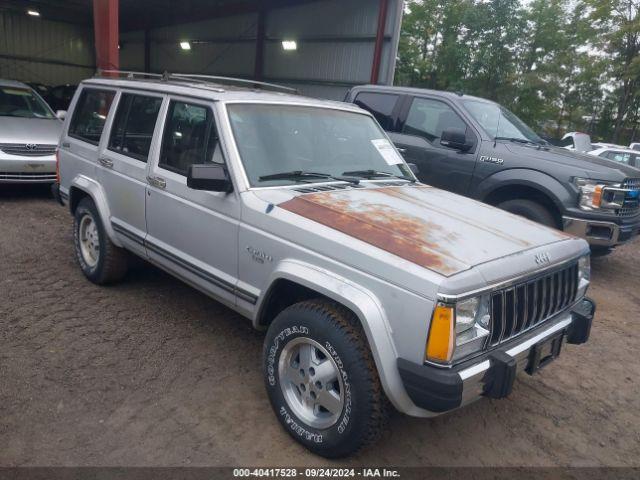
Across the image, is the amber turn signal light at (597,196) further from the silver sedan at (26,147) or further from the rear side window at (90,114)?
the silver sedan at (26,147)

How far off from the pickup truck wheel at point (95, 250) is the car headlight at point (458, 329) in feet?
10.6

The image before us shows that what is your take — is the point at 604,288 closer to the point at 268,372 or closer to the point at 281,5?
the point at 268,372

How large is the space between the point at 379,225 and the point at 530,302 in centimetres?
90

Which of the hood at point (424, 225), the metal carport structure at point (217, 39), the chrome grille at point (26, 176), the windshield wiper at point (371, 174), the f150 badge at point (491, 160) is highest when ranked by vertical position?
the metal carport structure at point (217, 39)

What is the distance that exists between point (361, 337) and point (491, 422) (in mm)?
1345

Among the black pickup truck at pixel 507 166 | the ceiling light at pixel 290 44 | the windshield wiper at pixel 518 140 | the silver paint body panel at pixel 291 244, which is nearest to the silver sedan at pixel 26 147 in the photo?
the silver paint body panel at pixel 291 244

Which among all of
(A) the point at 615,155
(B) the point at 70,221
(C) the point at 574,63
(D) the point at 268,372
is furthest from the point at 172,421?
(C) the point at 574,63

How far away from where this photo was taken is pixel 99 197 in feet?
14.7

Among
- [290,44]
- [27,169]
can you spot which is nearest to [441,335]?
[27,169]

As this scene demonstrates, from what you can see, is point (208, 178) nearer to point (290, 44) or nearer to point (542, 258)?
point (542, 258)

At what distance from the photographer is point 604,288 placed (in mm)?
6254

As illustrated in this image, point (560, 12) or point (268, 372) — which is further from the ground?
point (560, 12)

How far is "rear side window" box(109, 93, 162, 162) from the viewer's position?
404cm

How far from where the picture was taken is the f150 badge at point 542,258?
9.03ft
